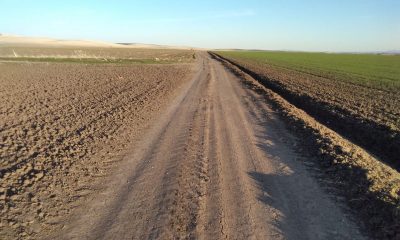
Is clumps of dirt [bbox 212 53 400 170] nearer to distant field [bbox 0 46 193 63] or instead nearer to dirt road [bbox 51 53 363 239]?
dirt road [bbox 51 53 363 239]

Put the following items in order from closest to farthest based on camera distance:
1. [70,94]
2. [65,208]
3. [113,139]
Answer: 1. [65,208]
2. [113,139]
3. [70,94]

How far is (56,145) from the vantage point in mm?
9906

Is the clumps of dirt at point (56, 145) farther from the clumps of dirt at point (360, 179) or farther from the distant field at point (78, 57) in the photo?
the distant field at point (78, 57)

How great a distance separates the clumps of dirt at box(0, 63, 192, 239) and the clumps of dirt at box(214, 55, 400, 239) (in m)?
5.15

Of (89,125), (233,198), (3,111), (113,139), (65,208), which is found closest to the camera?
(65,208)

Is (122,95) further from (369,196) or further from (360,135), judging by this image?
(369,196)

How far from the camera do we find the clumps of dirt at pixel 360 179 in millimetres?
6145

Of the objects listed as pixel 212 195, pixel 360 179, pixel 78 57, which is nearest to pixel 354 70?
pixel 78 57

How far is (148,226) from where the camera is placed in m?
5.85

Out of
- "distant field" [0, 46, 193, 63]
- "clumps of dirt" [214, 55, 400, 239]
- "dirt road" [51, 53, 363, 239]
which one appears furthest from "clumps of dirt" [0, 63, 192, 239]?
"distant field" [0, 46, 193, 63]

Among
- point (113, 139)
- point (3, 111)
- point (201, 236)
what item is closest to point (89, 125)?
point (113, 139)

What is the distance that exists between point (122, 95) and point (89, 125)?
7460mm

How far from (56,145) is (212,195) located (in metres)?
5.16

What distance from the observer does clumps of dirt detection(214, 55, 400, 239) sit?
6.14 metres
